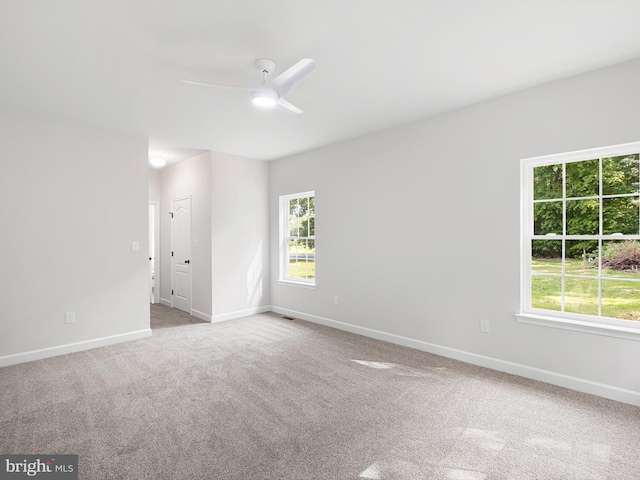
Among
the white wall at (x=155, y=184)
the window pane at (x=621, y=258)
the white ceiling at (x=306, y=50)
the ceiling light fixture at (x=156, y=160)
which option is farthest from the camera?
the white wall at (x=155, y=184)

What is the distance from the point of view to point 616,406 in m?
2.57

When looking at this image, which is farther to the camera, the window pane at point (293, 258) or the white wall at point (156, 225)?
the white wall at point (156, 225)

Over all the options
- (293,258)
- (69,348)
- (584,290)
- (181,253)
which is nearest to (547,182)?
(584,290)

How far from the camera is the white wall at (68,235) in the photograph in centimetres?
356

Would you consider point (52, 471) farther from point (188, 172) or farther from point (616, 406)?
point (188, 172)

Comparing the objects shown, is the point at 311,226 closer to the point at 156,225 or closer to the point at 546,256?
the point at 546,256

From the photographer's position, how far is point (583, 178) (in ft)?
9.67

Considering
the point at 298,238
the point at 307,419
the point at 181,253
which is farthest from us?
the point at 181,253

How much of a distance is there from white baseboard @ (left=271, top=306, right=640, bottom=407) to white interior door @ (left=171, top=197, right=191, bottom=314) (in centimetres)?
295

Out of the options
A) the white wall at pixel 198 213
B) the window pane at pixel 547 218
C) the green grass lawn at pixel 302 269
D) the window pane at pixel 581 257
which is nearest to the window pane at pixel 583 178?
the window pane at pixel 547 218

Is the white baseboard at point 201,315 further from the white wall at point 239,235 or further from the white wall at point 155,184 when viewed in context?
the white wall at point 155,184

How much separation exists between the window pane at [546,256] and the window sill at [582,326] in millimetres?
443

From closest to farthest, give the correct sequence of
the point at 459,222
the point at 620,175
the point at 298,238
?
the point at 620,175
the point at 459,222
the point at 298,238

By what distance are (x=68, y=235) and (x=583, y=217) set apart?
545cm
